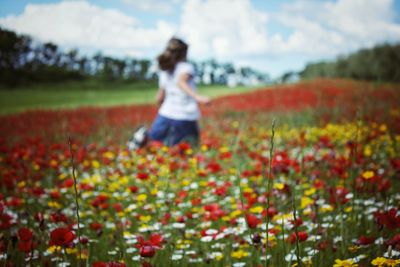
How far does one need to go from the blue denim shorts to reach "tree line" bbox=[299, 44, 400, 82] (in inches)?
648

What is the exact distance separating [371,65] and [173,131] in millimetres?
20845

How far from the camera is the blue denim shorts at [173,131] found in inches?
195

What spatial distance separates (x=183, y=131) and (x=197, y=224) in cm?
260

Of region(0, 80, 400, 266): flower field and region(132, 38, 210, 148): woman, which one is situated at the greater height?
region(132, 38, 210, 148): woman

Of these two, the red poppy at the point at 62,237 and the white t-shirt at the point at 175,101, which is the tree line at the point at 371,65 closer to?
the white t-shirt at the point at 175,101

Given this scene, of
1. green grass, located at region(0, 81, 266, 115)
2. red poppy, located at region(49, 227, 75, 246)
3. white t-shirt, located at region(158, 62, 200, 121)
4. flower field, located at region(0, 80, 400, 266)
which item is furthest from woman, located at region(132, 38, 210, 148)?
green grass, located at region(0, 81, 266, 115)

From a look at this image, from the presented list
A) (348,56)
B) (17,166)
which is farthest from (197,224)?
(348,56)

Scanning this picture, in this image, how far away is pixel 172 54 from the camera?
4.71 metres

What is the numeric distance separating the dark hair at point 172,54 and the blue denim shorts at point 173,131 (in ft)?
2.39

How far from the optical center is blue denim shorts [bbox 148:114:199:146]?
195 inches

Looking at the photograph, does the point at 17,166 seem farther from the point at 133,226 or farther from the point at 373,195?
the point at 373,195

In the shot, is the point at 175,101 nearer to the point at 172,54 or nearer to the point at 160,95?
the point at 160,95

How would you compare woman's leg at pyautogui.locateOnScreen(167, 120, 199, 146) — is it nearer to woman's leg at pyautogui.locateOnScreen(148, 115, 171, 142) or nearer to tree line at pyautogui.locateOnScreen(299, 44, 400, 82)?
woman's leg at pyautogui.locateOnScreen(148, 115, 171, 142)

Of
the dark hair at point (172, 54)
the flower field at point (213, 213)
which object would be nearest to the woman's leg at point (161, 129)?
Answer: the flower field at point (213, 213)
